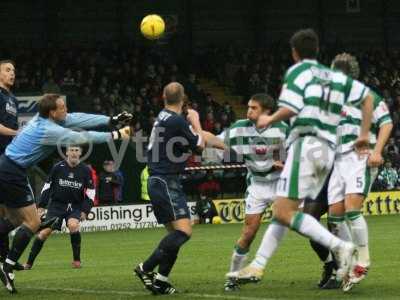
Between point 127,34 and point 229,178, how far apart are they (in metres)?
11.9

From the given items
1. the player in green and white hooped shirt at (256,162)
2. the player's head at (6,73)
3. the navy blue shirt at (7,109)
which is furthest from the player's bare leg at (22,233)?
the player in green and white hooped shirt at (256,162)

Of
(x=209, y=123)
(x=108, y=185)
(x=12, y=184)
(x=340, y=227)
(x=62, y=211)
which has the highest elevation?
(x=12, y=184)

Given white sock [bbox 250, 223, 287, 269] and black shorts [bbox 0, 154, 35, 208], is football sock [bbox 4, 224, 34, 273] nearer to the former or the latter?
black shorts [bbox 0, 154, 35, 208]

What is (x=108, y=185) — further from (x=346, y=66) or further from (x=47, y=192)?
(x=346, y=66)

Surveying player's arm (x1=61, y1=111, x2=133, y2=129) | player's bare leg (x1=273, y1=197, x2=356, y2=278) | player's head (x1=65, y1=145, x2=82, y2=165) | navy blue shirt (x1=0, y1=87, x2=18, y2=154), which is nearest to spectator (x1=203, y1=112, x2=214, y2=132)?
player's head (x1=65, y1=145, x2=82, y2=165)

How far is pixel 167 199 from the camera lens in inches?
448

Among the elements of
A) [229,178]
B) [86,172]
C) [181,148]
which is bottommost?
[229,178]

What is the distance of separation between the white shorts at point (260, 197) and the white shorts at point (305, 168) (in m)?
1.99

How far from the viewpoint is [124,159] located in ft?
89.8

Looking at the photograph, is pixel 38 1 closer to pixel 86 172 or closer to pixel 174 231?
pixel 86 172

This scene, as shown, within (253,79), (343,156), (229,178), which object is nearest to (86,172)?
(343,156)

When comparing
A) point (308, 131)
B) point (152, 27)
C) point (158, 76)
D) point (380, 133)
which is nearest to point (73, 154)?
point (380, 133)

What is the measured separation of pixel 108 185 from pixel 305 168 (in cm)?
1650

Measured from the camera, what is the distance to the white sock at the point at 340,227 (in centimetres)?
1141
